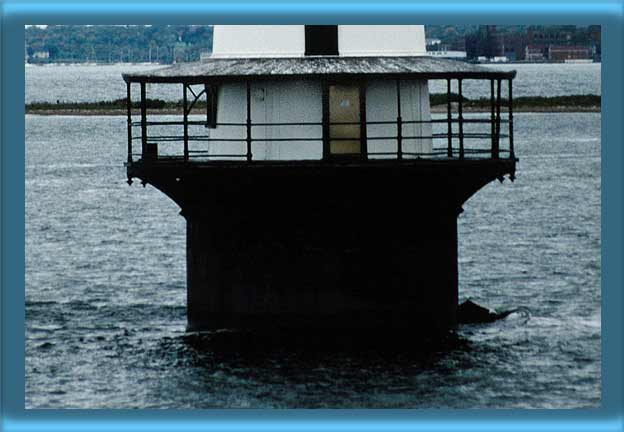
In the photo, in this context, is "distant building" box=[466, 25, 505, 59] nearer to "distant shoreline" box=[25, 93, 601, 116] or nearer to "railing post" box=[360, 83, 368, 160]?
"railing post" box=[360, 83, 368, 160]

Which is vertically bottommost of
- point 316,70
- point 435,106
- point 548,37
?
point 316,70

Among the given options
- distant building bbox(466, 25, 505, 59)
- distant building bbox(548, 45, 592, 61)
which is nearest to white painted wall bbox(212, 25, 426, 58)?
distant building bbox(466, 25, 505, 59)

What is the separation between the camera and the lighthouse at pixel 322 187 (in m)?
35.7

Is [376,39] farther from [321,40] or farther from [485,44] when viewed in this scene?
[485,44]

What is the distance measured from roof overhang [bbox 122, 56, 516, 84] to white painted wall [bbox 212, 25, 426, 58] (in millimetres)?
217

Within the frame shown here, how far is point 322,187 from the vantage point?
35.5m

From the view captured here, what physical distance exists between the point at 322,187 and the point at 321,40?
295 centimetres

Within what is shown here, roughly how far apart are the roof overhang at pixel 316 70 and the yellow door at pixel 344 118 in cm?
46

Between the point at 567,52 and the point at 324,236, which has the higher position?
the point at 567,52

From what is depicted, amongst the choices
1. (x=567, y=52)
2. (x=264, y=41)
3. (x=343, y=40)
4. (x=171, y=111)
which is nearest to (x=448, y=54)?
(x=343, y=40)

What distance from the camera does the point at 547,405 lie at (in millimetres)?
34125

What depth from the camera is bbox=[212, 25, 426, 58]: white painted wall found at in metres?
36.8

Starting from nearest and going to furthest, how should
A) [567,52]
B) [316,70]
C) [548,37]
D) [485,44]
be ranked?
[316,70]
[485,44]
[548,37]
[567,52]

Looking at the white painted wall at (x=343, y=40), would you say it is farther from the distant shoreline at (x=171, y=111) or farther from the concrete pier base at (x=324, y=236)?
the distant shoreline at (x=171, y=111)
